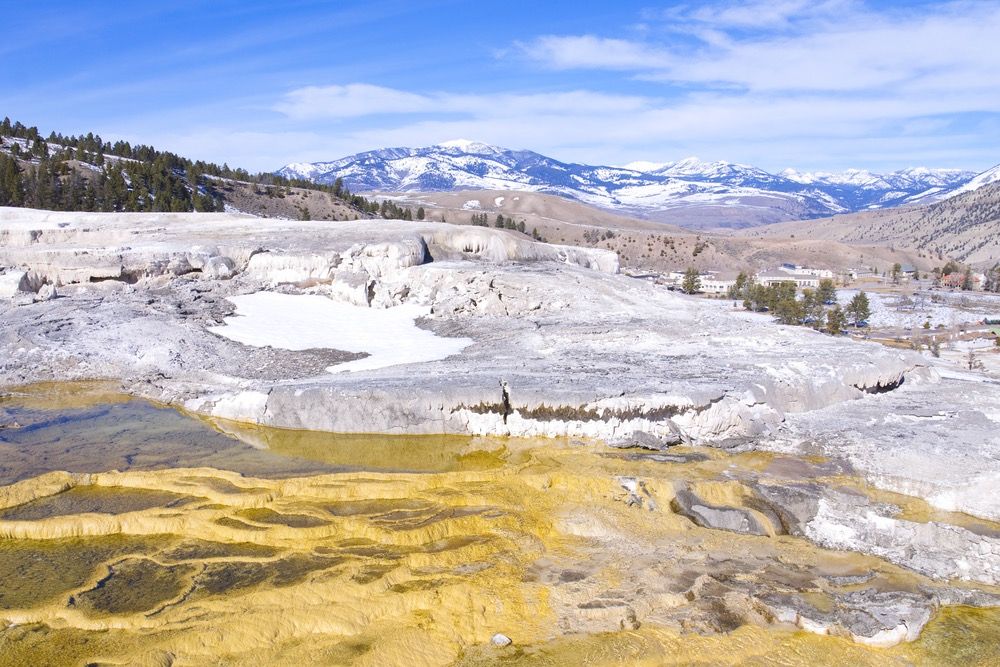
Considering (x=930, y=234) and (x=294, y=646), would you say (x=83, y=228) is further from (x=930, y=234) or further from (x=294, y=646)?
(x=930, y=234)

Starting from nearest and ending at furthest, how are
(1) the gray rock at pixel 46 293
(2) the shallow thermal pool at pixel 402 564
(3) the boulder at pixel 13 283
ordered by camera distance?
(2) the shallow thermal pool at pixel 402 564
(1) the gray rock at pixel 46 293
(3) the boulder at pixel 13 283

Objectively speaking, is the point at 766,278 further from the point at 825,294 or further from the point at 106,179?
the point at 106,179

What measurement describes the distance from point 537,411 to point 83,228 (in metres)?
28.5

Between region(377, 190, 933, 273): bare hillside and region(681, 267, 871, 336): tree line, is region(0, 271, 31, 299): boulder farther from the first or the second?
region(377, 190, 933, 273): bare hillside

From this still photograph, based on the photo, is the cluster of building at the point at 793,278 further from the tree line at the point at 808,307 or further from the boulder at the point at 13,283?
the boulder at the point at 13,283

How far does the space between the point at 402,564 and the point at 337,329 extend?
1578cm

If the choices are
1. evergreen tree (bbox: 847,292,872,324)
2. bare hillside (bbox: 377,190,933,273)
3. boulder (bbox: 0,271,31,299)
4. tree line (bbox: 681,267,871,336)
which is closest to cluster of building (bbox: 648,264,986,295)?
bare hillside (bbox: 377,190,933,273)

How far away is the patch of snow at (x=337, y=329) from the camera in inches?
871

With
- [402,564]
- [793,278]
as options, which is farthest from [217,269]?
[793,278]

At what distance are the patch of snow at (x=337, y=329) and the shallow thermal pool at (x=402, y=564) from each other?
6.57 m

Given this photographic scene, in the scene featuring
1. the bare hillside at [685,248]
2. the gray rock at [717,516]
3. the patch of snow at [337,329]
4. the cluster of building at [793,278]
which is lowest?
the gray rock at [717,516]

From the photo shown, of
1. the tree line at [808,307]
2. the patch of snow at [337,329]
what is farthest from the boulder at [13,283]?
the tree line at [808,307]

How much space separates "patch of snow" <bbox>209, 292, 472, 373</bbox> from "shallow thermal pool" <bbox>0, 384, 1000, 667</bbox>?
6.57m

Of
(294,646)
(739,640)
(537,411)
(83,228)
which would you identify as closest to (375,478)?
(537,411)
